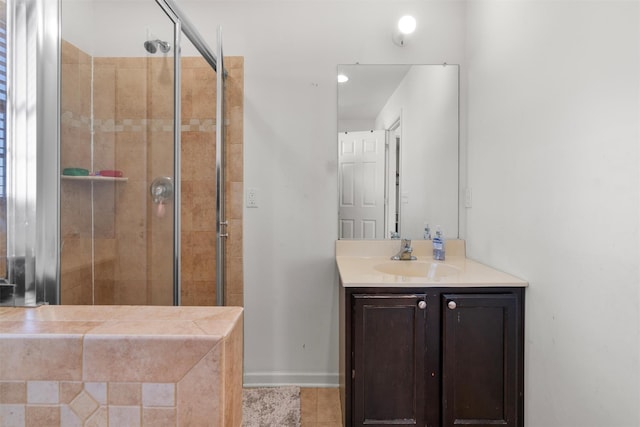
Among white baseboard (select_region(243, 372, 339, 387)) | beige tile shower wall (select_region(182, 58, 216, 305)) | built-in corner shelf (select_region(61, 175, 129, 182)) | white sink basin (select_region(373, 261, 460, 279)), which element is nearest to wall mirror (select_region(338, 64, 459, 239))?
white sink basin (select_region(373, 261, 460, 279))

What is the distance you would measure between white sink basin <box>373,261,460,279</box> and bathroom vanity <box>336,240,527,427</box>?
37cm

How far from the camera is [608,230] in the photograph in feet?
2.98

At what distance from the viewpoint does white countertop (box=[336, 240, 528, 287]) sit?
4.34 ft

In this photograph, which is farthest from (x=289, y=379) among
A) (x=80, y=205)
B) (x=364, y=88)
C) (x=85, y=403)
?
(x=364, y=88)

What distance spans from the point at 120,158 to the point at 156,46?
544 mm

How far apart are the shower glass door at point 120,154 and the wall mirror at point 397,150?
97 centimetres

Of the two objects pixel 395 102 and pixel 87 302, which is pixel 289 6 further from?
pixel 87 302

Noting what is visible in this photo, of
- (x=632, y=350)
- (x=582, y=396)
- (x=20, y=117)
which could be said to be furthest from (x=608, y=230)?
(x=20, y=117)

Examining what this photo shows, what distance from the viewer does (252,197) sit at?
1911 millimetres

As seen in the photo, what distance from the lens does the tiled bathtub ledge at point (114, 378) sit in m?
0.48

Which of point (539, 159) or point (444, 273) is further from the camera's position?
point (444, 273)

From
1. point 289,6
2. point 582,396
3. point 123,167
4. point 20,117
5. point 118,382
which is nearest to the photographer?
point 118,382

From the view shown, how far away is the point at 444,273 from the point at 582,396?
72cm

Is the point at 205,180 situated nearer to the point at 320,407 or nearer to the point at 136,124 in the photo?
the point at 136,124
